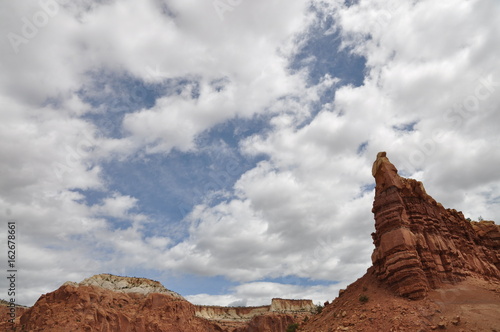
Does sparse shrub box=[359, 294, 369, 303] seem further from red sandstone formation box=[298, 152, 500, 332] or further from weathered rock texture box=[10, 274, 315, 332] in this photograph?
weathered rock texture box=[10, 274, 315, 332]

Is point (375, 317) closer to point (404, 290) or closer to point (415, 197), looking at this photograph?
point (404, 290)

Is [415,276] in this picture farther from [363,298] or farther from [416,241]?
[363,298]

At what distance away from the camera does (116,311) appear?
7369 centimetres

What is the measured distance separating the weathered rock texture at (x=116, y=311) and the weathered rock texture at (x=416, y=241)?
59.3 m

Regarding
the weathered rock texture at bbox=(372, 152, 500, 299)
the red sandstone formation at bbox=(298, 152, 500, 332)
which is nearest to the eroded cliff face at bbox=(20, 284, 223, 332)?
the red sandstone formation at bbox=(298, 152, 500, 332)

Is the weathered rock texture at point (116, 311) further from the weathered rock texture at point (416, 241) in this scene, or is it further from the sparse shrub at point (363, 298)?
the weathered rock texture at point (416, 241)

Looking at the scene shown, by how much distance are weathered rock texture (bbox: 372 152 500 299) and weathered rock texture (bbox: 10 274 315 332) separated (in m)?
59.3

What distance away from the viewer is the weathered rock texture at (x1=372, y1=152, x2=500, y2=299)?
29359mm

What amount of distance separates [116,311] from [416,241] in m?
67.5

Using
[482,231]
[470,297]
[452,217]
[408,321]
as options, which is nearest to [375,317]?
[408,321]

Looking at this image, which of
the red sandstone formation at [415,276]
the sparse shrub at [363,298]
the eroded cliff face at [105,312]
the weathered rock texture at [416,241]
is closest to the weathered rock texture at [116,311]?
the eroded cliff face at [105,312]

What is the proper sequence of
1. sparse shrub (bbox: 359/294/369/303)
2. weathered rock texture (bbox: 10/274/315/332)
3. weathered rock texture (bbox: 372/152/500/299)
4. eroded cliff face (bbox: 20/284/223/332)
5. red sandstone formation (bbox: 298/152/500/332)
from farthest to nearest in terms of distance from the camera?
1. weathered rock texture (bbox: 10/274/315/332)
2. eroded cliff face (bbox: 20/284/223/332)
3. sparse shrub (bbox: 359/294/369/303)
4. weathered rock texture (bbox: 372/152/500/299)
5. red sandstone formation (bbox: 298/152/500/332)

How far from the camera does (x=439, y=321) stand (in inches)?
966

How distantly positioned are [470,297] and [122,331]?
69232mm
